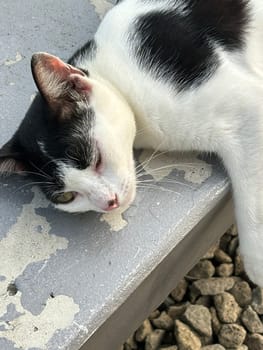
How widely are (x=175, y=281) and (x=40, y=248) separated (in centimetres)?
38

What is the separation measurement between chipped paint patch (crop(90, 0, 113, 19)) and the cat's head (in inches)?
19.6

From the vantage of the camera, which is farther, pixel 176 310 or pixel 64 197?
pixel 176 310

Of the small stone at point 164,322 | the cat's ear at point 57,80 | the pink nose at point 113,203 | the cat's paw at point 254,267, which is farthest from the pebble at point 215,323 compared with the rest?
the cat's ear at point 57,80

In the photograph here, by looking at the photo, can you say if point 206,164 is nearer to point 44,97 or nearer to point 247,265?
point 247,265

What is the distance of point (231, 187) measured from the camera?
4.70ft

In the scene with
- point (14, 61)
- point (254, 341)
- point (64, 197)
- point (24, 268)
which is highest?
point (14, 61)

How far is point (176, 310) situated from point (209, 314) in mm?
90

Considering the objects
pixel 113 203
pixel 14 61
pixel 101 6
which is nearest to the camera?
pixel 113 203

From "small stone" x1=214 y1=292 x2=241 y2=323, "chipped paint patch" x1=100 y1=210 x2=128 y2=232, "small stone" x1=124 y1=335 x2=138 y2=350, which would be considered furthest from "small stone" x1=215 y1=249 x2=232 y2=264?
"chipped paint patch" x1=100 y1=210 x2=128 y2=232

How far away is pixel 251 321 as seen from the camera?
1.60m

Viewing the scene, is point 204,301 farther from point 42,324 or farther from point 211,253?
point 42,324

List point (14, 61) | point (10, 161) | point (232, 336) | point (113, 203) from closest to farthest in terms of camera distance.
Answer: point (113, 203) → point (10, 161) → point (232, 336) → point (14, 61)

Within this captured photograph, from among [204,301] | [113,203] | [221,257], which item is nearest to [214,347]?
[204,301]

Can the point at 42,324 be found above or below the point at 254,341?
above
